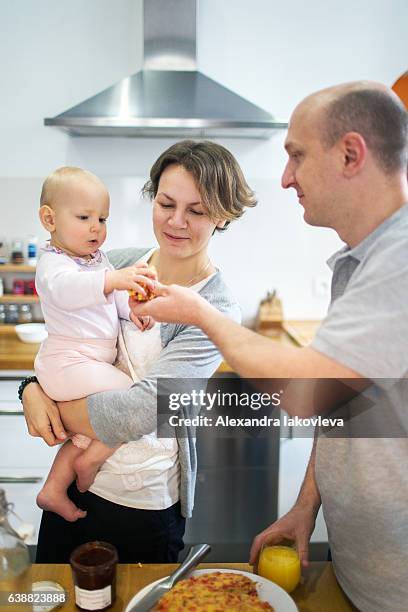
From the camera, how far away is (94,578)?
593 mm

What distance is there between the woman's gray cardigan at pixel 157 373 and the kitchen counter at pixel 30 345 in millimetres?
122

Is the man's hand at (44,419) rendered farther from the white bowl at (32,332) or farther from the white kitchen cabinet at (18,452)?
the white kitchen cabinet at (18,452)

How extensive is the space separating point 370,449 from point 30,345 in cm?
54

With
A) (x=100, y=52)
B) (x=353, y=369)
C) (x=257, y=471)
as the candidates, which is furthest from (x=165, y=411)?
(x=100, y=52)

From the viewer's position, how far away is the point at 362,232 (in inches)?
22.5

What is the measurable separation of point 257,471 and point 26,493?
1.60ft

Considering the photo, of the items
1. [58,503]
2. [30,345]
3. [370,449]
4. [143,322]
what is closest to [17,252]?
[30,345]

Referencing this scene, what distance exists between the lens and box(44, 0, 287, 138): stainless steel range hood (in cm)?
94

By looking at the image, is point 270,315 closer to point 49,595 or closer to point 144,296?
point 144,296

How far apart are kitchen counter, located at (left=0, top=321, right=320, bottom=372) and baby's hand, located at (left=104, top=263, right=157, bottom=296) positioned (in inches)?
9.6

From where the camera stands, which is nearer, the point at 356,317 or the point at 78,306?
the point at 356,317

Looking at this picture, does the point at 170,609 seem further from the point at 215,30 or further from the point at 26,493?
the point at 215,30

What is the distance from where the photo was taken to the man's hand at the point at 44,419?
733 mm

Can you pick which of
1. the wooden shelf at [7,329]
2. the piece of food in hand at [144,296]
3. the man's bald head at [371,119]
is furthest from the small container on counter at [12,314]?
the man's bald head at [371,119]
